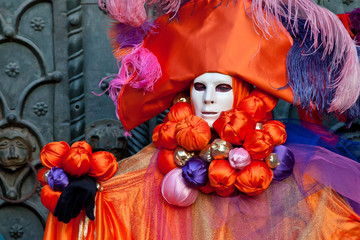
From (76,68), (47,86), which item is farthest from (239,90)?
(47,86)

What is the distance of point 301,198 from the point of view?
1.50 meters

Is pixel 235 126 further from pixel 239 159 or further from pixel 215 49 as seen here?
pixel 215 49

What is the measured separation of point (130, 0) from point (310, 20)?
0.53m

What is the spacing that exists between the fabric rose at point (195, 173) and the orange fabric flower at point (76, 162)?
0.28 meters

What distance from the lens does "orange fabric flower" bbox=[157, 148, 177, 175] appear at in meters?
1.62

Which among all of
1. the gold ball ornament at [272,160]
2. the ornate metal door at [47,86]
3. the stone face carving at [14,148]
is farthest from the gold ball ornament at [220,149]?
the stone face carving at [14,148]

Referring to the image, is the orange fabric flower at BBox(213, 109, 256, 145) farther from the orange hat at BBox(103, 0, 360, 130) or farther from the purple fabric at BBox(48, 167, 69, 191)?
the purple fabric at BBox(48, 167, 69, 191)

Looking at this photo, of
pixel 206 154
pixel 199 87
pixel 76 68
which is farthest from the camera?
pixel 76 68

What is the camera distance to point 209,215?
1.54m

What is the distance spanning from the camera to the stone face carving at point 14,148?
2201 mm

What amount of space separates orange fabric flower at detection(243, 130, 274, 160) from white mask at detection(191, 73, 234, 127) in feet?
0.52

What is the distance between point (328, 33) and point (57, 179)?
880 mm

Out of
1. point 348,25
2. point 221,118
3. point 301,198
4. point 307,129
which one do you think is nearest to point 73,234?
point 221,118

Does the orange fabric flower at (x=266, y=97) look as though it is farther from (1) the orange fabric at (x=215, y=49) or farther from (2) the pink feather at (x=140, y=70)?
(2) the pink feather at (x=140, y=70)
